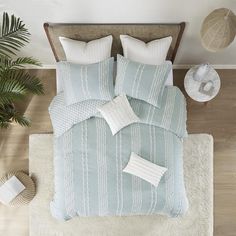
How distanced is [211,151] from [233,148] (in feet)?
0.79

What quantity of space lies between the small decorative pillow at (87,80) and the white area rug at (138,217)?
0.78 m

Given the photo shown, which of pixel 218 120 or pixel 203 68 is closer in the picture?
pixel 203 68

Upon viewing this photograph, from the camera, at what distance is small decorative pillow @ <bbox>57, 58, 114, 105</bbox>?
122 inches

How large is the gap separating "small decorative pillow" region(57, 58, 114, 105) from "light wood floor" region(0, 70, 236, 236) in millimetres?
767

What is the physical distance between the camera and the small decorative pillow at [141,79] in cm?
312

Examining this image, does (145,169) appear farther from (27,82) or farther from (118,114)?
(27,82)

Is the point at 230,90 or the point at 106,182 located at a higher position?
the point at 230,90

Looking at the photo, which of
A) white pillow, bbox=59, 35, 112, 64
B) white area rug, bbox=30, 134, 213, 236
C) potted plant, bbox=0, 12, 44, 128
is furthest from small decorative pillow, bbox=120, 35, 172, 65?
white area rug, bbox=30, 134, 213, 236

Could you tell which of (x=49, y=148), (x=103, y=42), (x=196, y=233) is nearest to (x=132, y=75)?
(x=103, y=42)

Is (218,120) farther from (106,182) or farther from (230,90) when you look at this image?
(106,182)

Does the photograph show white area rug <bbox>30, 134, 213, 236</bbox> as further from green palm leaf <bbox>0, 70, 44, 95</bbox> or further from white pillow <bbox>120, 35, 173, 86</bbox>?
white pillow <bbox>120, 35, 173, 86</bbox>

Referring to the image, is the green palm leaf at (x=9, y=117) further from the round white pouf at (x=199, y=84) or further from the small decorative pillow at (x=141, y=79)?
the round white pouf at (x=199, y=84)

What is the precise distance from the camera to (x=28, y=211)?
11.8 feet

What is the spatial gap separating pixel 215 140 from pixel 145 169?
1.04 metres
